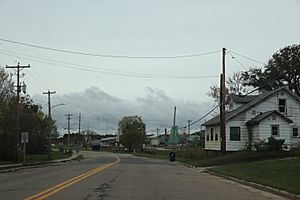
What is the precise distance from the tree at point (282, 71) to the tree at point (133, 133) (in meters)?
60.7

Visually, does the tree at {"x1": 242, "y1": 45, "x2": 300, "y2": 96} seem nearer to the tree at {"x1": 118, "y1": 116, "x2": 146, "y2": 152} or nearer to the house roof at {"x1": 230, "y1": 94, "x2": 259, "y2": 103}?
the house roof at {"x1": 230, "y1": 94, "x2": 259, "y2": 103}

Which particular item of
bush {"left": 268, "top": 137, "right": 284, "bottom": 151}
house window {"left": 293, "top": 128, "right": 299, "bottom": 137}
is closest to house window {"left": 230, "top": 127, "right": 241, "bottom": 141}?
house window {"left": 293, "top": 128, "right": 299, "bottom": 137}

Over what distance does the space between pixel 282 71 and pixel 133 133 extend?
2634 inches

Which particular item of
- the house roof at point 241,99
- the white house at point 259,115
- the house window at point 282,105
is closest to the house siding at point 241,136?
the white house at point 259,115

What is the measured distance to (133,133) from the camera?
13125cm

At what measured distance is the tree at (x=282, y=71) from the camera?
227 feet

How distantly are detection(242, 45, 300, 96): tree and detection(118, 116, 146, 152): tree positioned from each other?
6075 centimetres

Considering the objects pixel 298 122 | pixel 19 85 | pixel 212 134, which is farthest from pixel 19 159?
pixel 298 122

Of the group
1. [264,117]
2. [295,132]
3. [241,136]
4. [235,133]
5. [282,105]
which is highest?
[282,105]

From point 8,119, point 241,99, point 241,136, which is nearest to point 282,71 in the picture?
point 241,99

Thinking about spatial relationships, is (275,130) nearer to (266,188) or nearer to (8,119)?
(8,119)

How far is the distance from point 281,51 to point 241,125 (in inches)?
933

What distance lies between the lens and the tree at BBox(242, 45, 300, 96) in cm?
6925

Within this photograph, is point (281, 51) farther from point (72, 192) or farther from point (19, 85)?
point (72, 192)
